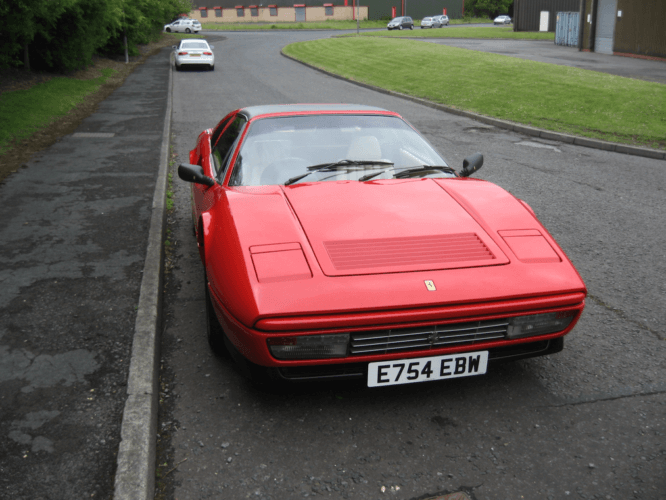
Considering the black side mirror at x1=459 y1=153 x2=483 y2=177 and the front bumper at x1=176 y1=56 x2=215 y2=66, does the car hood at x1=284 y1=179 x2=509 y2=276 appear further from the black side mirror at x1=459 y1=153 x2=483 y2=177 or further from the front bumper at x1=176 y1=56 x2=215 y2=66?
the front bumper at x1=176 y1=56 x2=215 y2=66

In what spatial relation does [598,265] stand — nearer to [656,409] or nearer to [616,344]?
[616,344]

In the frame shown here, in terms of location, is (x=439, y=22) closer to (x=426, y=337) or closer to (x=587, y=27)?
(x=587, y=27)

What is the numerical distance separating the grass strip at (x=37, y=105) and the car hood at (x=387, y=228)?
27.0ft

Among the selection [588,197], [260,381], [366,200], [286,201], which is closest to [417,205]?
[366,200]

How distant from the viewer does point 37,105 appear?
47.0ft

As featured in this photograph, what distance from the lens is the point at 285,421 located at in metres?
3.05

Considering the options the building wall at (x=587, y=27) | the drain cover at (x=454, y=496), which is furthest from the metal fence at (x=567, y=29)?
the drain cover at (x=454, y=496)

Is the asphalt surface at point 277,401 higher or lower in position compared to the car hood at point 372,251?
lower

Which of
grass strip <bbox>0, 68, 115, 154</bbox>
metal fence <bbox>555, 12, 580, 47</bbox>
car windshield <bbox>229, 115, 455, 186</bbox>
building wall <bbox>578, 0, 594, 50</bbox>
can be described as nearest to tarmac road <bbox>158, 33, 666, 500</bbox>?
car windshield <bbox>229, 115, 455, 186</bbox>

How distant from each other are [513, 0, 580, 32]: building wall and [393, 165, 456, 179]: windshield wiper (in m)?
51.1

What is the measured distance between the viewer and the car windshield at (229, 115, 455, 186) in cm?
407

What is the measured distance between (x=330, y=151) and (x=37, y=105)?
498 inches

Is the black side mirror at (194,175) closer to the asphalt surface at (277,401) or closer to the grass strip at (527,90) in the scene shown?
the asphalt surface at (277,401)

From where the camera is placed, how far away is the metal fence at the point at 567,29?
33.1 m
